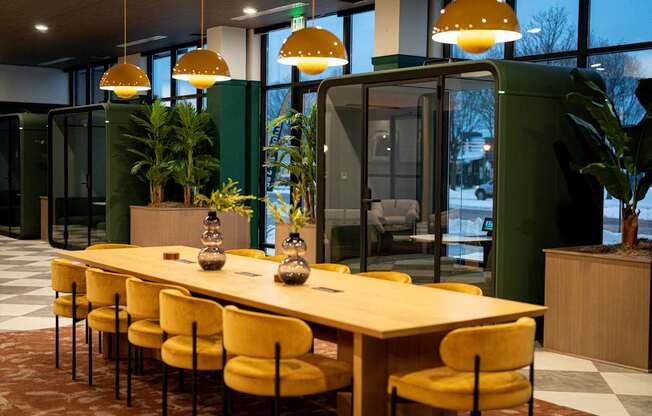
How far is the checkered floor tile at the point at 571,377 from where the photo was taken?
529 centimetres

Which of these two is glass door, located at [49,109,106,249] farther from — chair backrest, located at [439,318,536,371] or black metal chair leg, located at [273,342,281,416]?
chair backrest, located at [439,318,536,371]

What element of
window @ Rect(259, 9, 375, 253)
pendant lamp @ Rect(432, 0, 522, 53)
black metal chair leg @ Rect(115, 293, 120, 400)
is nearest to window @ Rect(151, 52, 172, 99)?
window @ Rect(259, 9, 375, 253)

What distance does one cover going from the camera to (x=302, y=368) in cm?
412

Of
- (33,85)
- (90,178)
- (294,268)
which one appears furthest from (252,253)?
(33,85)

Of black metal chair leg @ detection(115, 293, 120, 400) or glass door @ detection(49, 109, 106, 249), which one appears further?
glass door @ detection(49, 109, 106, 249)

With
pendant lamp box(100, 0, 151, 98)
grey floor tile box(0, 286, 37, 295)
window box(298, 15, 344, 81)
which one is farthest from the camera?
window box(298, 15, 344, 81)

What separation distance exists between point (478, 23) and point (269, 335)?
201cm

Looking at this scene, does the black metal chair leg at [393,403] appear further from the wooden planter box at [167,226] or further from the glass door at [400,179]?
the wooden planter box at [167,226]

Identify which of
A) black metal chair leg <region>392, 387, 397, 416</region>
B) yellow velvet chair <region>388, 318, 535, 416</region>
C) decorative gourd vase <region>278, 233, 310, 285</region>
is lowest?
black metal chair leg <region>392, 387, 397, 416</region>

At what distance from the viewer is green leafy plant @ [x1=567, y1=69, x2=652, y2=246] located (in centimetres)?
653

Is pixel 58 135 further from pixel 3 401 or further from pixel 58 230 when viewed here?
pixel 3 401

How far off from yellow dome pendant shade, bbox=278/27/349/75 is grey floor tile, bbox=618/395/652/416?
9.34ft

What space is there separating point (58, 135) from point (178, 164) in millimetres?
2699

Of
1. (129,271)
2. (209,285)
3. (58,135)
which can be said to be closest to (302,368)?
(209,285)
